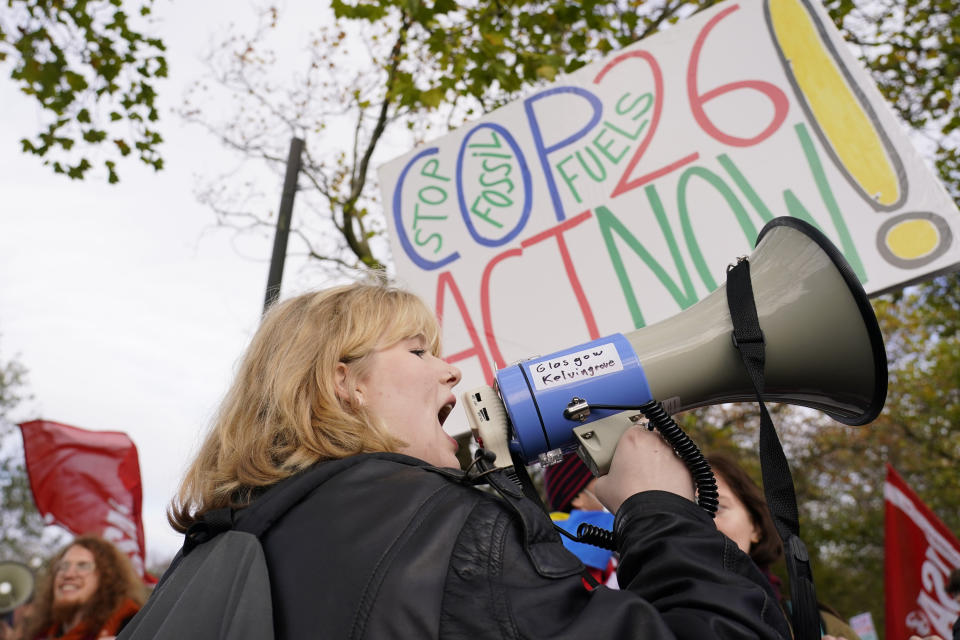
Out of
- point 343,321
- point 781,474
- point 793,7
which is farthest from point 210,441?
point 793,7

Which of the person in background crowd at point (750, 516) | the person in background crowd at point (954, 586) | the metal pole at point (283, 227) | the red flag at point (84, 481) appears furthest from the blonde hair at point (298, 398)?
the red flag at point (84, 481)

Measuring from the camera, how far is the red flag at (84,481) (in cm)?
435

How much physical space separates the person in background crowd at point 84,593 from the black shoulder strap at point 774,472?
2.65 metres

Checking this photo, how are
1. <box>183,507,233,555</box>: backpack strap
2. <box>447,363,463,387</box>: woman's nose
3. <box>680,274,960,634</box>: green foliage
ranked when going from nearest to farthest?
<box>183,507,233,555</box>: backpack strap, <box>447,363,463,387</box>: woman's nose, <box>680,274,960,634</box>: green foliage

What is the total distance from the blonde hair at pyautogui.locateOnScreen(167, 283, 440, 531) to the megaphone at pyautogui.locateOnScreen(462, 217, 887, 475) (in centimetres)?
22

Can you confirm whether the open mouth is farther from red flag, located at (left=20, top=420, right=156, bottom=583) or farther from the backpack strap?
red flag, located at (left=20, top=420, right=156, bottom=583)

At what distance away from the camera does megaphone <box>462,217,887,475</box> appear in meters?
1.32

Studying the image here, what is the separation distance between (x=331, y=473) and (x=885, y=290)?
1576mm

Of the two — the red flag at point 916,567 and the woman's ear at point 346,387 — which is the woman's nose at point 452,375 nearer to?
the woman's ear at point 346,387

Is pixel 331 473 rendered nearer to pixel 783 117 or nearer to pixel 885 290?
pixel 885 290

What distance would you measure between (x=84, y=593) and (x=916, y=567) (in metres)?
4.06

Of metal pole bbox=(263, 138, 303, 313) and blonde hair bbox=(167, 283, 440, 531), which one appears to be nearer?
blonde hair bbox=(167, 283, 440, 531)

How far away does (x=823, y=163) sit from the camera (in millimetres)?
2111

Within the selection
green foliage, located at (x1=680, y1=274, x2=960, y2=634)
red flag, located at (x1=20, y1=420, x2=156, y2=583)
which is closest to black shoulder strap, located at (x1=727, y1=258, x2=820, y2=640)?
red flag, located at (x1=20, y1=420, x2=156, y2=583)
